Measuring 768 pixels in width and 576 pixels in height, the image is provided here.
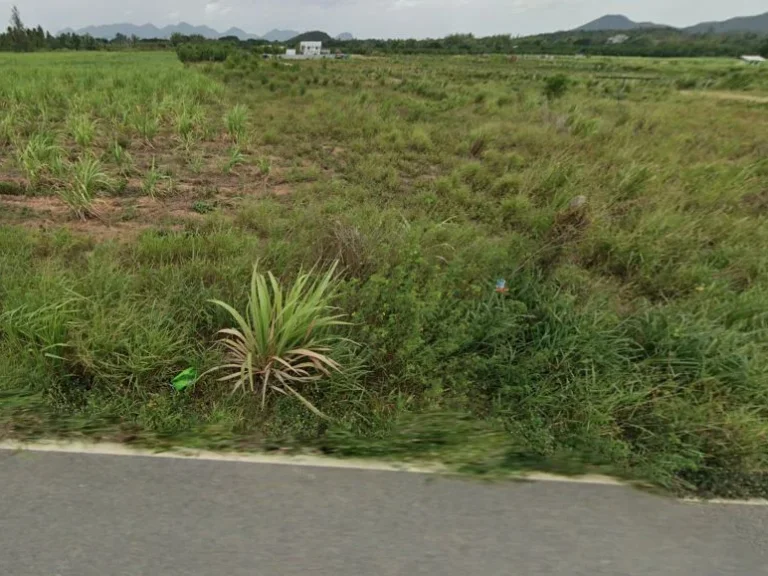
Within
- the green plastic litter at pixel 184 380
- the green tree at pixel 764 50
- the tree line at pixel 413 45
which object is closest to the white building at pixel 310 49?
the tree line at pixel 413 45

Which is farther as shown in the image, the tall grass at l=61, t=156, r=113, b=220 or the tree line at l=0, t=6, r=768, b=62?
the tree line at l=0, t=6, r=768, b=62

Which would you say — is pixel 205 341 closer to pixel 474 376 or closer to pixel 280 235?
pixel 474 376

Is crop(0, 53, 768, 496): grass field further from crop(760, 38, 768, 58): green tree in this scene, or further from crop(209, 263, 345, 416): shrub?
crop(760, 38, 768, 58): green tree

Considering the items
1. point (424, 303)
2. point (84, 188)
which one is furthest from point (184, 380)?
point (84, 188)

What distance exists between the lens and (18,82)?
39.5 ft

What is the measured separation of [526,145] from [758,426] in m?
7.31

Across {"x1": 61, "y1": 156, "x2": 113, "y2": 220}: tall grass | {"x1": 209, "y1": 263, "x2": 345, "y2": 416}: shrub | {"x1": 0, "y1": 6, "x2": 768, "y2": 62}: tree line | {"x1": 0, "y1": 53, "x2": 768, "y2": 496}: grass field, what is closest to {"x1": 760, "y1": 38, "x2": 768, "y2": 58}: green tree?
{"x1": 0, "y1": 6, "x2": 768, "y2": 62}: tree line

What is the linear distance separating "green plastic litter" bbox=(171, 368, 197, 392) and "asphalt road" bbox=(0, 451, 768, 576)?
48 cm

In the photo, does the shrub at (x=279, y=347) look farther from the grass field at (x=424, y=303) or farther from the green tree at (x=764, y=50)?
the green tree at (x=764, y=50)

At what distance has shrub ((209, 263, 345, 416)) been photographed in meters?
2.58

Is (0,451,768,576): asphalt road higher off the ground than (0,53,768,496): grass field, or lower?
lower

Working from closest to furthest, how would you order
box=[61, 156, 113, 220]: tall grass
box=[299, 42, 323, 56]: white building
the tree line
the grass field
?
the grass field < box=[61, 156, 113, 220]: tall grass < the tree line < box=[299, 42, 323, 56]: white building

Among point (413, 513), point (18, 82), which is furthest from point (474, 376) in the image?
point (18, 82)

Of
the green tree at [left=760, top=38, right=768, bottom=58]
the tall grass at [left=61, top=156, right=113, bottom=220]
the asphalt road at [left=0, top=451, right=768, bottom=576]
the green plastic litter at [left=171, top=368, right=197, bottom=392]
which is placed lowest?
the asphalt road at [left=0, top=451, right=768, bottom=576]
